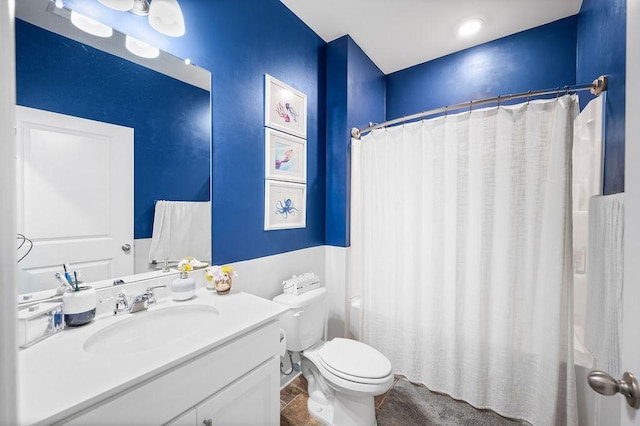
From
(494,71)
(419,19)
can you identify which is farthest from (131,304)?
(494,71)

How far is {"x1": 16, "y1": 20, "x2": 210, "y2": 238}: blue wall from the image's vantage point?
899mm

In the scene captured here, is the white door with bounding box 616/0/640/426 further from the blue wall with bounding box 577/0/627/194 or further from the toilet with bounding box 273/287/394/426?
the toilet with bounding box 273/287/394/426

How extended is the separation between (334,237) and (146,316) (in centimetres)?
141

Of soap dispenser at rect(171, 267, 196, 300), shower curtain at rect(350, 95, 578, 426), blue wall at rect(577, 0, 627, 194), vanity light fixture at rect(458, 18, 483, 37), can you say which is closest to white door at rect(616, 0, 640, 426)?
blue wall at rect(577, 0, 627, 194)

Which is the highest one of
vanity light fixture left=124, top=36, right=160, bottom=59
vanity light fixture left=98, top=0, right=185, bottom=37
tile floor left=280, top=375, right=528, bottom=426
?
vanity light fixture left=98, top=0, right=185, bottom=37

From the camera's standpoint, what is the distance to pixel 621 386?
516 millimetres

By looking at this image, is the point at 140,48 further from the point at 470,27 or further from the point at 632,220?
the point at 470,27

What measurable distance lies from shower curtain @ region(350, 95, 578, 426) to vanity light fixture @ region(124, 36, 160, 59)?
141 cm

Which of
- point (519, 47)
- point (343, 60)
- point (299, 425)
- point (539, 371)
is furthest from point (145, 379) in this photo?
point (519, 47)

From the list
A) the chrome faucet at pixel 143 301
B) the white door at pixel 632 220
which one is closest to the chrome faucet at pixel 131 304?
the chrome faucet at pixel 143 301

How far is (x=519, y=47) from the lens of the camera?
2.02m

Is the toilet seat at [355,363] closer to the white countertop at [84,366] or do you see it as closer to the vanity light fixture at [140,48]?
the white countertop at [84,366]

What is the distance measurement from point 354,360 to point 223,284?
0.84 meters

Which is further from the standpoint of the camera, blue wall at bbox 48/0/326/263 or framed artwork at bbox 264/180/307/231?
framed artwork at bbox 264/180/307/231
